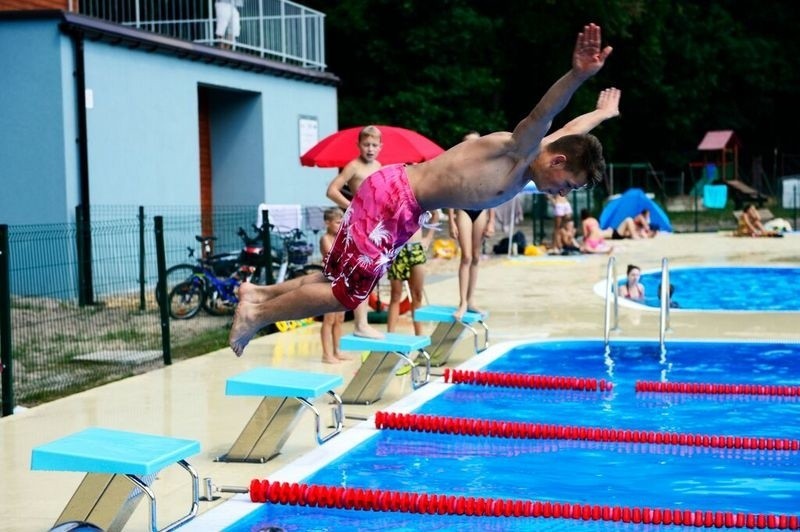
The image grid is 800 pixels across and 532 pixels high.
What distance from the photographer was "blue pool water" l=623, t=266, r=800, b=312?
19.9 m

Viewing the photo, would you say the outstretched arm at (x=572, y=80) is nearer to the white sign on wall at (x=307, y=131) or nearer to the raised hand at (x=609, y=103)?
the raised hand at (x=609, y=103)

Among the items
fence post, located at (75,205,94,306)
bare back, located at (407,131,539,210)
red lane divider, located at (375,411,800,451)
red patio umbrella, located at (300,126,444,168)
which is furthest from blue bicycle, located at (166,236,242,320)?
bare back, located at (407,131,539,210)

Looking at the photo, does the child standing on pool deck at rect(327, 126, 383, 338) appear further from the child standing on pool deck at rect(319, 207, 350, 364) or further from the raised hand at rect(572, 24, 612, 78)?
the raised hand at rect(572, 24, 612, 78)

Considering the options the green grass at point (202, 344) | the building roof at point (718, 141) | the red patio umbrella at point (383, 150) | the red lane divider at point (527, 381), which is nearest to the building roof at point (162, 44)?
the red patio umbrella at point (383, 150)

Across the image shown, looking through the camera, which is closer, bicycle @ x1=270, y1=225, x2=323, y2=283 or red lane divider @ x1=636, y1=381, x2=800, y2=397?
red lane divider @ x1=636, y1=381, x2=800, y2=397

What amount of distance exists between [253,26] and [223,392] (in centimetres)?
1498

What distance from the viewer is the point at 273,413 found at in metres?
7.54

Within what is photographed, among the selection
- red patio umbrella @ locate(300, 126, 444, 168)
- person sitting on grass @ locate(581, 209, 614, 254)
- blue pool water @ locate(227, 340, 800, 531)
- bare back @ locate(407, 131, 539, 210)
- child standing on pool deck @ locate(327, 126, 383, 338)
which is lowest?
blue pool water @ locate(227, 340, 800, 531)

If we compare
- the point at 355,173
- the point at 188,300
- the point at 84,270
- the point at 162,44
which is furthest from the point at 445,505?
the point at 162,44

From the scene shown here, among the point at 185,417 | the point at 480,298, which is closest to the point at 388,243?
the point at 185,417

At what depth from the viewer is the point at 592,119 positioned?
6684mm

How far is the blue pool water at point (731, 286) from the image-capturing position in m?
19.9

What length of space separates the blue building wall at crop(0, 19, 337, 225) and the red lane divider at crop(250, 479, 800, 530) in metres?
11.0

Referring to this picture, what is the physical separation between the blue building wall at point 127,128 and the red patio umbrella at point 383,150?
479 centimetres
